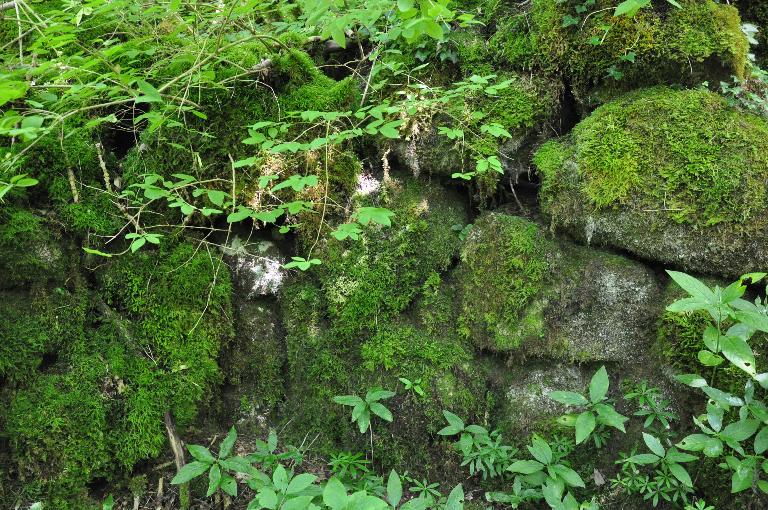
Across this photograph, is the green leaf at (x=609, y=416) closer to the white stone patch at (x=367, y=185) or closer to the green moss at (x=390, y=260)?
the green moss at (x=390, y=260)

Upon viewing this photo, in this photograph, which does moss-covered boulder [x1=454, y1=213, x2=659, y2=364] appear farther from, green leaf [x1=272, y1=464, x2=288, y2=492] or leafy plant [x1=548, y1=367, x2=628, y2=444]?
green leaf [x1=272, y1=464, x2=288, y2=492]

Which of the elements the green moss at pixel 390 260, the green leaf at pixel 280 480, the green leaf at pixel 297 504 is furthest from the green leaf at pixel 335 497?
the green moss at pixel 390 260

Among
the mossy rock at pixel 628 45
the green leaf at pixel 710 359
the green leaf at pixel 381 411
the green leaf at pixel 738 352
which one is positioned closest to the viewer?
the green leaf at pixel 738 352

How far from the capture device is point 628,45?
140 inches

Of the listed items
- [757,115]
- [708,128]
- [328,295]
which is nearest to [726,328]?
[708,128]

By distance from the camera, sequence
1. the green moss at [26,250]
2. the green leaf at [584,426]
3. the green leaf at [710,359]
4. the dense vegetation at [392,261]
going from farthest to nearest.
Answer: the green moss at [26,250]
the dense vegetation at [392,261]
the green leaf at [584,426]
the green leaf at [710,359]

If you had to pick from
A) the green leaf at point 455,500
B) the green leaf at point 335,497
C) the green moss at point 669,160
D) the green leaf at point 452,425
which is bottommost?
the green leaf at point 452,425

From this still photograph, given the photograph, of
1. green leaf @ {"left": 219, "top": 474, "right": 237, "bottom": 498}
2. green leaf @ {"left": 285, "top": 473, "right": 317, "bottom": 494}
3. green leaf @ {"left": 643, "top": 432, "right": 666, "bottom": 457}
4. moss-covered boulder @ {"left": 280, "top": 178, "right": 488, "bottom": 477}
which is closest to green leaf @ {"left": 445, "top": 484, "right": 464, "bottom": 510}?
moss-covered boulder @ {"left": 280, "top": 178, "right": 488, "bottom": 477}

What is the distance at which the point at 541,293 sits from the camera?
3.53 m

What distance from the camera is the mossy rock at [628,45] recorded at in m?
3.49

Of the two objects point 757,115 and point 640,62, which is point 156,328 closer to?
point 640,62

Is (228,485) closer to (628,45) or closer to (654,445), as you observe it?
(654,445)

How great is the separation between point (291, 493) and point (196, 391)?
1262 mm

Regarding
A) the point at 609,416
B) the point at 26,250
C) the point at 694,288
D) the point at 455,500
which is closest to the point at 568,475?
the point at 609,416
